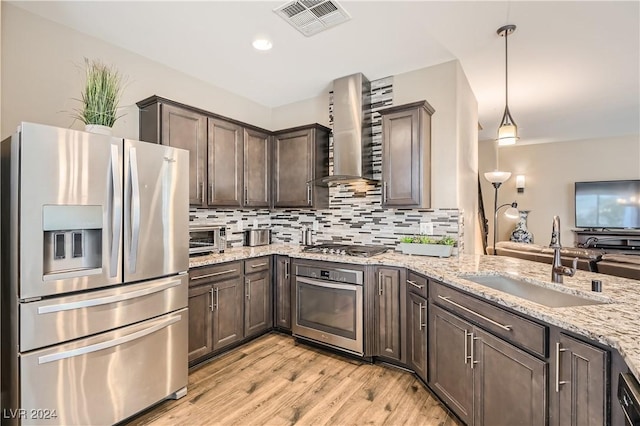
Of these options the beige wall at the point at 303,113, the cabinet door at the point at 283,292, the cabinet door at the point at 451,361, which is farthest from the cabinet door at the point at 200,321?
the beige wall at the point at 303,113

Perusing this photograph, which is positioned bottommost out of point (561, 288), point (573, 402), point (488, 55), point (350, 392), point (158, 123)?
point (350, 392)

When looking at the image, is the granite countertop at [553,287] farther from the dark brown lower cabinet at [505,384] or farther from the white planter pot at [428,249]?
the dark brown lower cabinet at [505,384]

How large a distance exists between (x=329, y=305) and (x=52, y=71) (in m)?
2.94

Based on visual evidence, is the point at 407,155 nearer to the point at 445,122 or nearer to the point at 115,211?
the point at 445,122

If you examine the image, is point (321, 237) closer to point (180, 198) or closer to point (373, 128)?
point (373, 128)

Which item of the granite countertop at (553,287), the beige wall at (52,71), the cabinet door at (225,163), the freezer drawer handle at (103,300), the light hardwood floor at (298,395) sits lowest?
the light hardwood floor at (298,395)


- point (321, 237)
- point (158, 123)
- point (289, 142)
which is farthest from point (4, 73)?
point (321, 237)

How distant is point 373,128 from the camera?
11.5 feet

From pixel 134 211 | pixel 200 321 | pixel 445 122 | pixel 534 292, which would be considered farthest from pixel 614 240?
pixel 134 211

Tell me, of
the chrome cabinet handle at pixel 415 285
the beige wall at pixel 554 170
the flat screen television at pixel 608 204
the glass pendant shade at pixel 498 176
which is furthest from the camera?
the beige wall at pixel 554 170

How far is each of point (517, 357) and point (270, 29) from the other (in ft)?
9.00

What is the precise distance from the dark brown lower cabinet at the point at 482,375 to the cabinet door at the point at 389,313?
0.41 metres

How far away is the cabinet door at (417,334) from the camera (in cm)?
235

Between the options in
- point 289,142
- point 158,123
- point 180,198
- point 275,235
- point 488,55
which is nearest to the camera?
point 180,198
